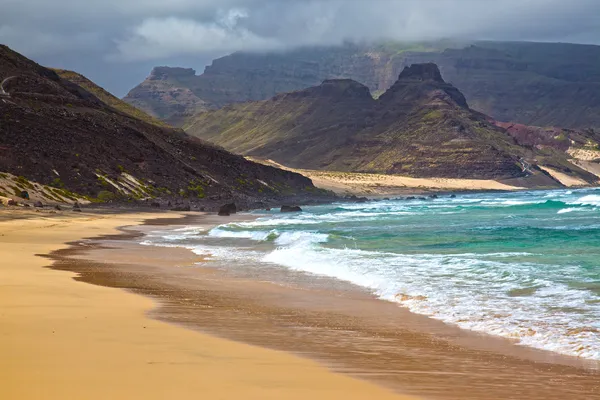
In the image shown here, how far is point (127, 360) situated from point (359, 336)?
14.4 feet

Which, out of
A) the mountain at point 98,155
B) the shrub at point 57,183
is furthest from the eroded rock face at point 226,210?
the shrub at point 57,183

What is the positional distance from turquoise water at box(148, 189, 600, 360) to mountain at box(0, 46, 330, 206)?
2973 cm

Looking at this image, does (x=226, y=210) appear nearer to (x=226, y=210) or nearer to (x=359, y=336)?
(x=226, y=210)

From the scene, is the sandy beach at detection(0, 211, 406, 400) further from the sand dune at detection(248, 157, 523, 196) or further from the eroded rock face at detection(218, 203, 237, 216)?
the sand dune at detection(248, 157, 523, 196)

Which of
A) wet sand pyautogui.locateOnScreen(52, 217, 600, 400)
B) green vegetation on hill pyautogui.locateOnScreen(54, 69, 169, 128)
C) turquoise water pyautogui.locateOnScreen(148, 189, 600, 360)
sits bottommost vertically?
turquoise water pyautogui.locateOnScreen(148, 189, 600, 360)

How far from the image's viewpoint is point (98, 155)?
76312 mm

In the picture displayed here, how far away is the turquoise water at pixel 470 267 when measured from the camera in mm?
13625

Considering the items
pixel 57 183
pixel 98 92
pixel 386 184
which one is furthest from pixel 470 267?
pixel 386 184

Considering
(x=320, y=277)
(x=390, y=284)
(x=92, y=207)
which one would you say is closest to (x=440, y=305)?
(x=390, y=284)

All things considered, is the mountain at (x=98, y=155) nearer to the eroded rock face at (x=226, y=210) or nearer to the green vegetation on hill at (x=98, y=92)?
the eroded rock face at (x=226, y=210)

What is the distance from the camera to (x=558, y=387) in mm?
9195

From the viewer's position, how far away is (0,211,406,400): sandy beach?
26.6ft

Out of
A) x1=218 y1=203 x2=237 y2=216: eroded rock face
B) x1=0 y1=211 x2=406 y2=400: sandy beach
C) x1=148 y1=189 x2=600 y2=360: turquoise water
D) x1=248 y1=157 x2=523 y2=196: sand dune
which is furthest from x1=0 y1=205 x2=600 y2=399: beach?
x1=248 y1=157 x2=523 y2=196: sand dune

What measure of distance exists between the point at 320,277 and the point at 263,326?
8.75 meters
